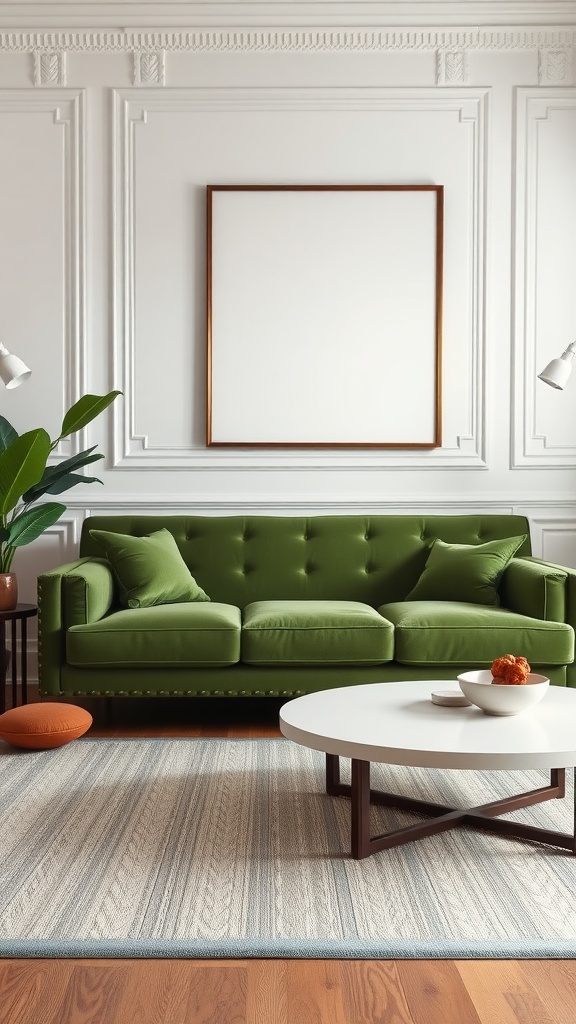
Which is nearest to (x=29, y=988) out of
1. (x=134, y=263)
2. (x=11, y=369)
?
(x=11, y=369)

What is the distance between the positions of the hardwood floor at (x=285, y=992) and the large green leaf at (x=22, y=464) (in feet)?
7.14

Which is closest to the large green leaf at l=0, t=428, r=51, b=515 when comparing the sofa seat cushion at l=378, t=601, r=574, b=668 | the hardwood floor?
the sofa seat cushion at l=378, t=601, r=574, b=668

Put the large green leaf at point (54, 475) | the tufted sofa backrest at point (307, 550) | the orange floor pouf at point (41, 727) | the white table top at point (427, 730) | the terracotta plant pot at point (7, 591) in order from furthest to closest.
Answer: the tufted sofa backrest at point (307, 550) → the large green leaf at point (54, 475) → the terracotta plant pot at point (7, 591) → the orange floor pouf at point (41, 727) → the white table top at point (427, 730)

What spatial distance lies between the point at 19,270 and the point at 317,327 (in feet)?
4.73

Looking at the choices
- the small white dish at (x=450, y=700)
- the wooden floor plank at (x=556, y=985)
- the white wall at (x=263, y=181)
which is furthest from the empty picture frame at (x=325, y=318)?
the wooden floor plank at (x=556, y=985)

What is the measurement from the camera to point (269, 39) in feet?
13.9

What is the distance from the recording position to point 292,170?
4270 millimetres

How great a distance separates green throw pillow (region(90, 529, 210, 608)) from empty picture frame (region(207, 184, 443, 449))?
740mm

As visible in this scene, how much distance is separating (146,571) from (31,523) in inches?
21.9

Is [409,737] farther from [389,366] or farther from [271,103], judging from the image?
[271,103]

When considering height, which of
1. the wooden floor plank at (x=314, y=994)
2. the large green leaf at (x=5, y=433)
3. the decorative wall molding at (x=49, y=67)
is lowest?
the wooden floor plank at (x=314, y=994)

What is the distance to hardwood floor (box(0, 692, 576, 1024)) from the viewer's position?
1527mm

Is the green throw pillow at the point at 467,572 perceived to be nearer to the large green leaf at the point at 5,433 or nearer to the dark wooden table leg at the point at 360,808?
the dark wooden table leg at the point at 360,808

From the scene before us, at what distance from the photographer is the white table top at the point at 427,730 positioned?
2.00 m
